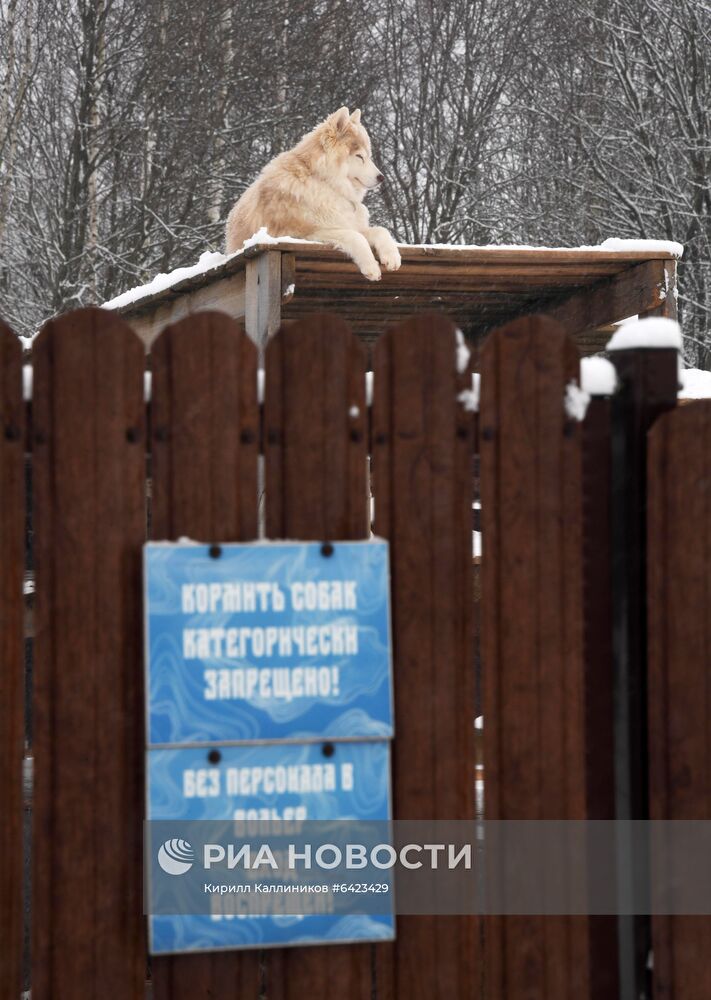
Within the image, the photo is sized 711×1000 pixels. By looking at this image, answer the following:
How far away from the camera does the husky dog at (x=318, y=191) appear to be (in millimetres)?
7188

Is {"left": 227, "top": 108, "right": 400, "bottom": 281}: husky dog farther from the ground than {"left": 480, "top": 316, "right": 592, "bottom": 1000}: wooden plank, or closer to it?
farther from the ground

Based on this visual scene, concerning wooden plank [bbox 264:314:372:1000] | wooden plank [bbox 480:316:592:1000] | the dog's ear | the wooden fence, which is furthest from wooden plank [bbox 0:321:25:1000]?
the dog's ear

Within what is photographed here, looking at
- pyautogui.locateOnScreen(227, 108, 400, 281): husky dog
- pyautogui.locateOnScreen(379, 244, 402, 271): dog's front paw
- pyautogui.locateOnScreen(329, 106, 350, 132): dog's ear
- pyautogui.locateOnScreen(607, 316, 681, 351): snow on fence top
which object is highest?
pyautogui.locateOnScreen(329, 106, 350, 132): dog's ear

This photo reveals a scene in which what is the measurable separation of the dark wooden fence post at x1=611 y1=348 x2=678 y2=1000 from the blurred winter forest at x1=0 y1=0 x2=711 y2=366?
14.2 metres

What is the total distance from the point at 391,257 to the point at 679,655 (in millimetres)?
4453

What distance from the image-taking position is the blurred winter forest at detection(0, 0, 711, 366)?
16797mm

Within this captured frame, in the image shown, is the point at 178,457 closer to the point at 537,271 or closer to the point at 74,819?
the point at 74,819

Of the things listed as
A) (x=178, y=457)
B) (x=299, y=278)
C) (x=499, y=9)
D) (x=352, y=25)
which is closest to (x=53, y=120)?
(x=352, y=25)

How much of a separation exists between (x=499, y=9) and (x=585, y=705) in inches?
824

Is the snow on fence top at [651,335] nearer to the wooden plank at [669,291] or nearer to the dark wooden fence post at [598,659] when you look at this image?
the dark wooden fence post at [598,659]

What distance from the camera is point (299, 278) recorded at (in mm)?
7016

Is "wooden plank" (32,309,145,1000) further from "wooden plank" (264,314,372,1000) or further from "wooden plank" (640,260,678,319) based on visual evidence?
"wooden plank" (640,260,678,319)

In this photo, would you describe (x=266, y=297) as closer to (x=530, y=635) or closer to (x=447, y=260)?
(x=447, y=260)

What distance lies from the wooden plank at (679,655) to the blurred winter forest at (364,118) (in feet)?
46.7
